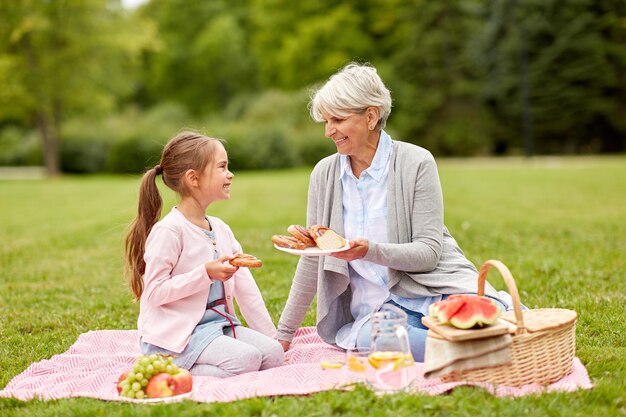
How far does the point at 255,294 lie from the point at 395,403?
152 cm

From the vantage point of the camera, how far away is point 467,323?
3.49 metres

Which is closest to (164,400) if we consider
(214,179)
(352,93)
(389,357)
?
(389,357)

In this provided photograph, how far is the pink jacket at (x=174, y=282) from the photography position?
403cm

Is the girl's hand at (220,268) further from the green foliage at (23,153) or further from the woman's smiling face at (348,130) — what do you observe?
the green foliage at (23,153)

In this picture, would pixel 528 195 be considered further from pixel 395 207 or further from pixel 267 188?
pixel 395 207

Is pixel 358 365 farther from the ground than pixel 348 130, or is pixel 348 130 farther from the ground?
pixel 348 130

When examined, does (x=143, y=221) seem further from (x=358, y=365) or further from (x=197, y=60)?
(x=197, y=60)

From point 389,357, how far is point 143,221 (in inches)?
68.0

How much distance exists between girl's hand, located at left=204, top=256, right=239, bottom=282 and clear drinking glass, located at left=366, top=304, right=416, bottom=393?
2.76 feet

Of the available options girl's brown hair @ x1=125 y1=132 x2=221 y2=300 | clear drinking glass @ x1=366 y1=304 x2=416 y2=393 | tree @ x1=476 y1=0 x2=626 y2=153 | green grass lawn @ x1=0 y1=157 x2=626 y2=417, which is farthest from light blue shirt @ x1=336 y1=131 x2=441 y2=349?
tree @ x1=476 y1=0 x2=626 y2=153

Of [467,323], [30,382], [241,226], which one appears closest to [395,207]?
[467,323]

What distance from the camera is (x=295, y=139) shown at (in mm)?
32125

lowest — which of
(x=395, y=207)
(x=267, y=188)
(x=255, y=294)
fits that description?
(x=267, y=188)

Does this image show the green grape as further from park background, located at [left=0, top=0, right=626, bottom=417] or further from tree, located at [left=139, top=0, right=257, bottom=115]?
tree, located at [left=139, top=0, right=257, bottom=115]
